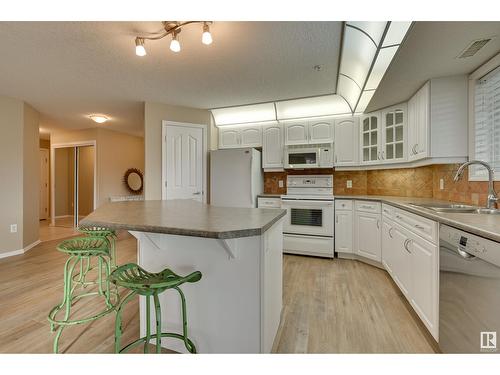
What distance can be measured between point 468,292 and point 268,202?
2722 mm

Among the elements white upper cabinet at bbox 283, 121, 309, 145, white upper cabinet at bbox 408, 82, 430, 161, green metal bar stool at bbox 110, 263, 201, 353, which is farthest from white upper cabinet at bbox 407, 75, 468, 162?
green metal bar stool at bbox 110, 263, 201, 353

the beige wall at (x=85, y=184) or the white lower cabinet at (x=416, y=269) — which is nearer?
the white lower cabinet at (x=416, y=269)

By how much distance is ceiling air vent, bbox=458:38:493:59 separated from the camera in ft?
5.57

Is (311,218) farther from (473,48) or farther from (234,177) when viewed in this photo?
(473,48)

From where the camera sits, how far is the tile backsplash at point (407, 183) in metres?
2.18

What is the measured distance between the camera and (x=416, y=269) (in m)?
1.85

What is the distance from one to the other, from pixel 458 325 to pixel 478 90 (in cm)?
201

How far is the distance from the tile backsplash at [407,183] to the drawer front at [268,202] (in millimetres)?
514

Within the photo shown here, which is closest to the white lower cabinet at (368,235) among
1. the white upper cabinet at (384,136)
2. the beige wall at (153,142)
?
the white upper cabinet at (384,136)

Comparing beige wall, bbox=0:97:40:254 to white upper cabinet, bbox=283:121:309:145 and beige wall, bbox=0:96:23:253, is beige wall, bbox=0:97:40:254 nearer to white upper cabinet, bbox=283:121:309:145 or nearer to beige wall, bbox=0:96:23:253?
beige wall, bbox=0:96:23:253

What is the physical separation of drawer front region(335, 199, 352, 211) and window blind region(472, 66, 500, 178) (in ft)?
4.54

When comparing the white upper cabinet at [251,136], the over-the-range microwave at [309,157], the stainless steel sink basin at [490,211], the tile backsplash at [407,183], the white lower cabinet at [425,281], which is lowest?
the white lower cabinet at [425,281]

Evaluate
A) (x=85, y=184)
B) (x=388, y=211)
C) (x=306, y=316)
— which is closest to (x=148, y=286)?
(x=306, y=316)

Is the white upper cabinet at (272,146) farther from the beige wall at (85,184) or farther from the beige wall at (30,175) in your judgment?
the beige wall at (85,184)
